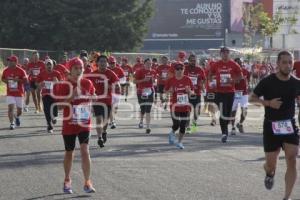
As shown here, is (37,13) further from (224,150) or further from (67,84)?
(67,84)

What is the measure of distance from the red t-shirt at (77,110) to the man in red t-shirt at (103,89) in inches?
182

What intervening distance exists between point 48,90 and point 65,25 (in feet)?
123

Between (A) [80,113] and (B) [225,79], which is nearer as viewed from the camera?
(A) [80,113]

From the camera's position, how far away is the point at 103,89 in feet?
47.1

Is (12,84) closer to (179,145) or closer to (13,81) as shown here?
(13,81)

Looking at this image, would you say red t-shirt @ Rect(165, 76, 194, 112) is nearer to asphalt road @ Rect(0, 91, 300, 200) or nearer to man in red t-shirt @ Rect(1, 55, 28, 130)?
asphalt road @ Rect(0, 91, 300, 200)

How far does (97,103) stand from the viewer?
566 inches

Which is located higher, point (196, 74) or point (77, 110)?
point (196, 74)

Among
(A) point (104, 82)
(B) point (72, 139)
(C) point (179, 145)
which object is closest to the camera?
(B) point (72, 139)

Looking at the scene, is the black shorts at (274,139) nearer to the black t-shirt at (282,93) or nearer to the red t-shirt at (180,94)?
the black t-shirt at (282,93)

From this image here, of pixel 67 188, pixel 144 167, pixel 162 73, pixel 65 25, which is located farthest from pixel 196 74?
pixel 65 25

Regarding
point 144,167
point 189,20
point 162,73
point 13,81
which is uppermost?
point 189,20

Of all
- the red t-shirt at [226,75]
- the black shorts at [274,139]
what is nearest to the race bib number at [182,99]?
the red t-shirt at [226,75]

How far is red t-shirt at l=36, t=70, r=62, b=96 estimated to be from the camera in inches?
683
